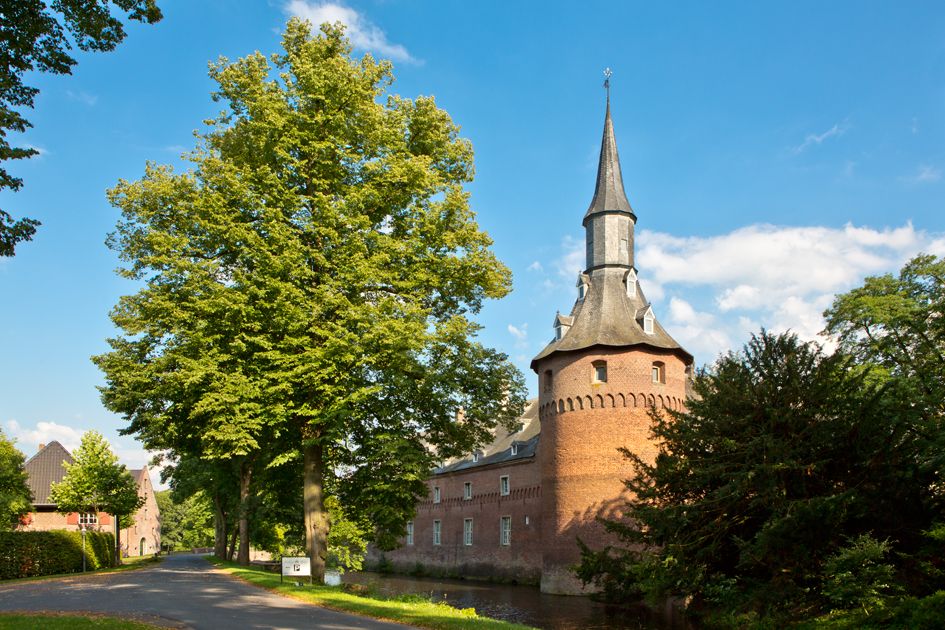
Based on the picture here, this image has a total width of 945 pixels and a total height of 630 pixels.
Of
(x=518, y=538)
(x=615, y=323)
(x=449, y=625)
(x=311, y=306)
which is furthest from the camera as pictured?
(x=518, y=538)

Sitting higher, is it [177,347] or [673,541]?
[177,347]

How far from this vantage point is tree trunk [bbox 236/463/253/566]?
2892cm

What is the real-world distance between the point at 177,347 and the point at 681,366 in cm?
2100

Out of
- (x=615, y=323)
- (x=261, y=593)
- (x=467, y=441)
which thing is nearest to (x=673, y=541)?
(x=467, y=441)

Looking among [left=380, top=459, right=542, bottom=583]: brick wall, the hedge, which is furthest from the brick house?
[left=380, top=459, right=542, bottom=583]: brick wall

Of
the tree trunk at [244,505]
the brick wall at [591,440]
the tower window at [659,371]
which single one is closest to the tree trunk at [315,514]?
the tree trunk at [244,505]

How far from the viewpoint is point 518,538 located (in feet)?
125

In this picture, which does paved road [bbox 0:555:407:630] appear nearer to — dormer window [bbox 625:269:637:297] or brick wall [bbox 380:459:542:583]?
brick wall [bbox 380:459:542:583]

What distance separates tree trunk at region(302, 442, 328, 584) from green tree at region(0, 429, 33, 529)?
A: 19.6m

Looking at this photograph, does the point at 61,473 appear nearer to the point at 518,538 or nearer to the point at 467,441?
the point at 518,538

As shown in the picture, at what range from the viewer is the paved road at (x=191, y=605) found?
37.2 ft

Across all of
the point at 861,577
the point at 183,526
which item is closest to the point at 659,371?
the point at 861,577

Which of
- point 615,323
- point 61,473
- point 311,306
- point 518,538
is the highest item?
point 615,323

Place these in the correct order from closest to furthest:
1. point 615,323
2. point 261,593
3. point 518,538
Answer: point 261,593, point 615,323, point 518,538
